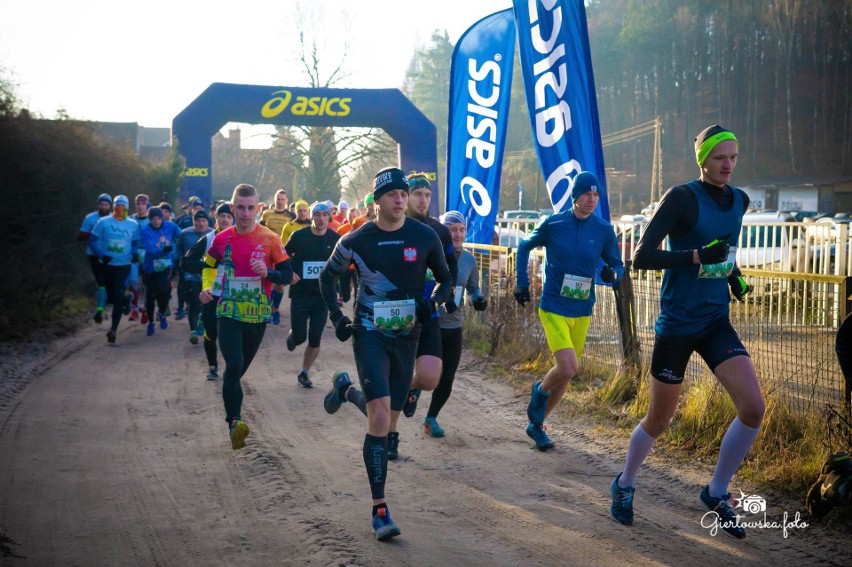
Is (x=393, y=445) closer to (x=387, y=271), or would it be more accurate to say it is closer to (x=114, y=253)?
(x=387, y=271)

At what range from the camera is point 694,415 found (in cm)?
680

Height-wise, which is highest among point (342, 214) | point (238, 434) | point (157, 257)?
point (342, 214)

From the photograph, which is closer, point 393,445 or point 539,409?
point 393,445

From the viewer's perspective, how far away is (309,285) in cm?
965

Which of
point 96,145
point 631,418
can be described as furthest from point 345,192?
point 631,418

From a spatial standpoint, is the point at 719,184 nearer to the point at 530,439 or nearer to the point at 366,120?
the point at 530,439

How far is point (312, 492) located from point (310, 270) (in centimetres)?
446

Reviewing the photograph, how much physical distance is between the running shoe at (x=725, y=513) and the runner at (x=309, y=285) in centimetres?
550

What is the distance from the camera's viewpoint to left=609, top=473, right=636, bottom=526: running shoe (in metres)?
5.05

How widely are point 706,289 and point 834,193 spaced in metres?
48.3

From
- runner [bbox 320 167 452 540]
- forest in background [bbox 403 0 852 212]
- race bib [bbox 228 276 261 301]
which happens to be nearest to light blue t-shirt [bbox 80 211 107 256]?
race bib [bbox 228 276 261 301]

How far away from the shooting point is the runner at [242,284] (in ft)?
21.9

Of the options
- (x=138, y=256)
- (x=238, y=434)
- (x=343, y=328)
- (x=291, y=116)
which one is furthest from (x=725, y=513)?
(x=291, y=116)

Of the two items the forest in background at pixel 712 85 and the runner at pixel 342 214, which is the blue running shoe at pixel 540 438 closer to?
the runner at pixel 342 214
